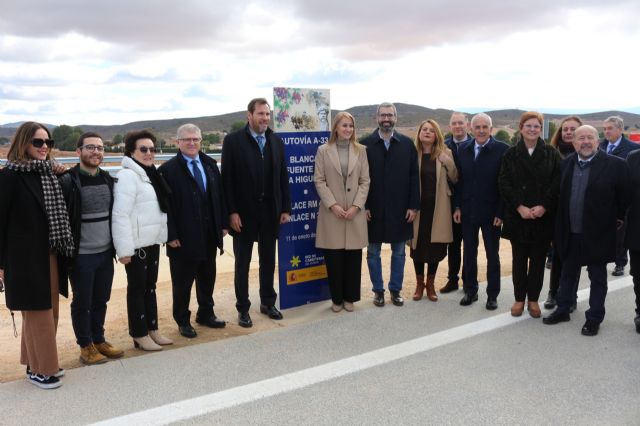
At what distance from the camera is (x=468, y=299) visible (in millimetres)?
6316

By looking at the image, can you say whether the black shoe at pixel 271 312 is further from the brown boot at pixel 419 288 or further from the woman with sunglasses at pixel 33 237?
the woman with sunglasses at pixel 33 237

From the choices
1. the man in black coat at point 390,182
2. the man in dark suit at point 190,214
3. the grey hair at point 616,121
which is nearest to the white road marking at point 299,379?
the man in black coat at point 390,182

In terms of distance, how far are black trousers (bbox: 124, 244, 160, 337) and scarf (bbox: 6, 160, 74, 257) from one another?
703 millimetres

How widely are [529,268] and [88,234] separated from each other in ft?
14.0

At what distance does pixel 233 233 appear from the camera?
5812 mm

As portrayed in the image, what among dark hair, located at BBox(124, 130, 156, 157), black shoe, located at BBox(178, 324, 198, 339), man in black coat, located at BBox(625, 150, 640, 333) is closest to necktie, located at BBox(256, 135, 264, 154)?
dark hair, located at BBox(124, 130, 156, 157)

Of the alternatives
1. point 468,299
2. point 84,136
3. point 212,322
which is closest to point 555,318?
point 468,299

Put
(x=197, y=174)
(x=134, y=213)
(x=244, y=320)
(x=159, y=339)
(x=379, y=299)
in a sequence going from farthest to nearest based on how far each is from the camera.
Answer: (x=379, y=299) → (x=244, y=320) → (x=197, y=174) → (x=159, y=339) → (x=134, y=213)

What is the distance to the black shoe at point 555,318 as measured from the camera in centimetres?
568

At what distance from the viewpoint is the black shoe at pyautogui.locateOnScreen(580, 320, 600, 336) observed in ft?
17.6

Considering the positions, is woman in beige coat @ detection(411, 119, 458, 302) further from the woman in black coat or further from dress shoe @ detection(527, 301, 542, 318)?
dress shoe @ detection(527, 301, 542, 318)

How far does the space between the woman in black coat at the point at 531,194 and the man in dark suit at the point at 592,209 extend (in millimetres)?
126

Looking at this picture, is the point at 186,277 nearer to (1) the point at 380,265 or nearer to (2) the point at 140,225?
(2) the point at 140,225

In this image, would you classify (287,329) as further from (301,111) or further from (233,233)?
(301,111)
